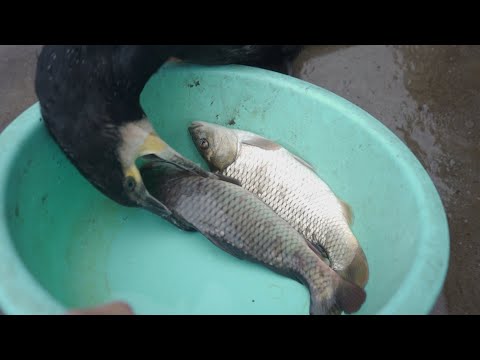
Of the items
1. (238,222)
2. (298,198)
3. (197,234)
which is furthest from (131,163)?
(298,198)

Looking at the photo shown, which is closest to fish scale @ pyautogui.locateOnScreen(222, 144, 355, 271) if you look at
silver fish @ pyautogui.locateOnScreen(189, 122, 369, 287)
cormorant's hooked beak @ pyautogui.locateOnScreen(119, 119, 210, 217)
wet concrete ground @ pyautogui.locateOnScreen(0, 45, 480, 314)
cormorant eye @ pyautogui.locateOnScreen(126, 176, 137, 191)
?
silver fish @ pyautogui.locateOnScreen(189, 122, 369, 287)

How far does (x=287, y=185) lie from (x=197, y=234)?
496 millimetres

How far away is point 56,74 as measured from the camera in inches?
65.8

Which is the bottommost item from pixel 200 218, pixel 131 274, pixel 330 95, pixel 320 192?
pixel 131 274

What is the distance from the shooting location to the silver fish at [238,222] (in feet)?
6.04

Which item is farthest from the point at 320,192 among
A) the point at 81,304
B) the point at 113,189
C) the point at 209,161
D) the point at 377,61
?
the point at 377,61

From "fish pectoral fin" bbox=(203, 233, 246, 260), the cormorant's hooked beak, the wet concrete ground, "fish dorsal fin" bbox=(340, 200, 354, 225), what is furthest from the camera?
the wet concrete ground

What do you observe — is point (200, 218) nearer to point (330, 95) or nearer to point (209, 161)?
point (209, 161)

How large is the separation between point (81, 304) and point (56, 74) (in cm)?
87

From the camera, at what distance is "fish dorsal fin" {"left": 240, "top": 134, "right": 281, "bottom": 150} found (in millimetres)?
2117

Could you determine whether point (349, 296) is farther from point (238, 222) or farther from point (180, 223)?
point (180, 223)

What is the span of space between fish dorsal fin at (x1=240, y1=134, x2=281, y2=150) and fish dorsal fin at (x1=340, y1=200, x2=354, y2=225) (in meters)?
0.38

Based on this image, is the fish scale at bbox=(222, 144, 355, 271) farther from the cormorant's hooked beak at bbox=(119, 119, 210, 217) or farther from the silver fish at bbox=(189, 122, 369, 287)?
the cormorant's hooked beak at bbox=(119, 119, 210, 217)

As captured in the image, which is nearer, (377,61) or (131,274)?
(131,274)
